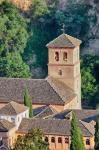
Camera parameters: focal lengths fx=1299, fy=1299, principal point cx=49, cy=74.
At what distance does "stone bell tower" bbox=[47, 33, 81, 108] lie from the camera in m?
95.8

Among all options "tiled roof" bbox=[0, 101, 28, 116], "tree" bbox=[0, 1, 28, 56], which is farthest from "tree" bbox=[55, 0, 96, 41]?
"tiled roof" bbox=[0, 101, 28, 116]

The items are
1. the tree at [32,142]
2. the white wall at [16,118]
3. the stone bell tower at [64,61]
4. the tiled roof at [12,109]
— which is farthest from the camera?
the stone bell tower at [64,61]

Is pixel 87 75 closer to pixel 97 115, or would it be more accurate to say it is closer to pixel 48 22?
pixel 48 22

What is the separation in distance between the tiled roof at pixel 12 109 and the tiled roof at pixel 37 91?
4.01 m

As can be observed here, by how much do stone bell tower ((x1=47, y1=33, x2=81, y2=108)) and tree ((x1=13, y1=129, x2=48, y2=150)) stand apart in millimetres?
15754

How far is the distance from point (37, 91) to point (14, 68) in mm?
9534

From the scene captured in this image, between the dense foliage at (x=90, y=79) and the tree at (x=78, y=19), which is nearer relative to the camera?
the dense foliage at (x=90, y=79)

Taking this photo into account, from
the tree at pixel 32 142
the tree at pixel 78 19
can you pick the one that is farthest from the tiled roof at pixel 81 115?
the tree at pixel 78 19

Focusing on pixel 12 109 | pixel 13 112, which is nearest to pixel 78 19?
pixel 12 109

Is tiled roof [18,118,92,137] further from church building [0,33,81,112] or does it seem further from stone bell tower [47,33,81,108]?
stone bell tower [47,33,81,108]

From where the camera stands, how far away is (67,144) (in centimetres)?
8638

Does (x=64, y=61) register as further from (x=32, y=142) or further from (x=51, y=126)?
(x=32, y=142)

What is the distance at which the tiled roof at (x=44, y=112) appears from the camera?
90.1 metres

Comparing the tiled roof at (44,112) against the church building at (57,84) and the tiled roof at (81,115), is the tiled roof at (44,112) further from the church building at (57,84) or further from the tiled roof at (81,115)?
the tiled roof at (81,115)
